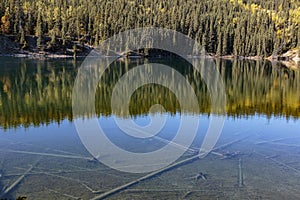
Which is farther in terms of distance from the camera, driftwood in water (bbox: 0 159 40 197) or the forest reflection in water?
the forest reflection in water

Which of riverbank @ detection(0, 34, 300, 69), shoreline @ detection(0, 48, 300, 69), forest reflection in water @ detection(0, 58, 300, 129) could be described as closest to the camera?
forest reflection in water @ detection(0, 58, 300, 129)

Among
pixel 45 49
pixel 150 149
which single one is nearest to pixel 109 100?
pixel 150 149

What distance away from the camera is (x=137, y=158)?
1611cm

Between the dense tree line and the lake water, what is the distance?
78.3 metres

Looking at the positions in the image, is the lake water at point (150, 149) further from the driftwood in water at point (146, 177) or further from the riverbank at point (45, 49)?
the riverbank at point (45, 49)

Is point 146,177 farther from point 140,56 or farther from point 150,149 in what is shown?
point 140,56

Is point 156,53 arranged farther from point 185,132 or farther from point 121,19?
point 185,132

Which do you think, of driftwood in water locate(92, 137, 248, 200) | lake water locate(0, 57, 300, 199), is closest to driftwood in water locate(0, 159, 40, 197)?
lake water locate(0, 57, 300, 199)

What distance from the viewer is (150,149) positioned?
17.4 meters

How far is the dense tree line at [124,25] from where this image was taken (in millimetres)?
107062

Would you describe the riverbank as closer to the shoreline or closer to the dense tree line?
the shoreline

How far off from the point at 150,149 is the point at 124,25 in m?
111

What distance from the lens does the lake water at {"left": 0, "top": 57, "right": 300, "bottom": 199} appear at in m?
12.7

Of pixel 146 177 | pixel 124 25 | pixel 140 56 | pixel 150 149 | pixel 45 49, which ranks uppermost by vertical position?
pixel 124 25
